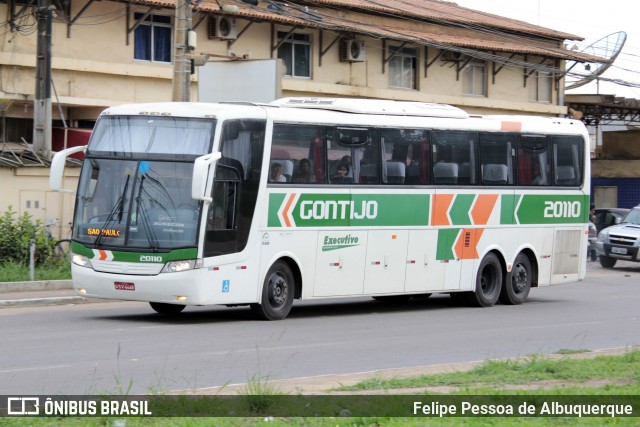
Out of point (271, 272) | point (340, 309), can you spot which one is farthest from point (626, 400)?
point (340, 309)

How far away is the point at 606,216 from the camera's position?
134 feet

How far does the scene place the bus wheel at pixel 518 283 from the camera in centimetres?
2281

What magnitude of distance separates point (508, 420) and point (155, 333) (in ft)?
27.0

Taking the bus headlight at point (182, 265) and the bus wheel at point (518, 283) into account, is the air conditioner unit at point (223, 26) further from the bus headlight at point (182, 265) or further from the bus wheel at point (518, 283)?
the bus headlight at point (182, 265)

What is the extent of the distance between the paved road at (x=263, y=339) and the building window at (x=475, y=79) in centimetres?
2422

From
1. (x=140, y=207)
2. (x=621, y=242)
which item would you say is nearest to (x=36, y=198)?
(x=140, y=207)

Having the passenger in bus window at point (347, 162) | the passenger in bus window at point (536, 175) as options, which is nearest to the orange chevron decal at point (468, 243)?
the passenger in bus window at point (536, 175)

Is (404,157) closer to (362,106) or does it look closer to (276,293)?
(362,106)

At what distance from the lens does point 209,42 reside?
37281mm

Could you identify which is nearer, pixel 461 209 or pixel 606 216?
pixel 461 209

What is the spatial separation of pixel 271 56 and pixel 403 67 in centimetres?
698

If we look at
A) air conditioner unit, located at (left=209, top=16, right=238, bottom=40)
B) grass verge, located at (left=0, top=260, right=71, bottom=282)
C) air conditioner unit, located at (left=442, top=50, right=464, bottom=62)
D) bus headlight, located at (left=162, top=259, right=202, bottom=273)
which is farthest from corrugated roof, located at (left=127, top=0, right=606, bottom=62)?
bus headlight, located at (left=162, top=259, right=202, bottom=273)

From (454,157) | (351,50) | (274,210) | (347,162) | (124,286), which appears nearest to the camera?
(124,286)

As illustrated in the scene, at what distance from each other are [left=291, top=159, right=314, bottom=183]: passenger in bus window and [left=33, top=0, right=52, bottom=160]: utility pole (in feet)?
43.0
